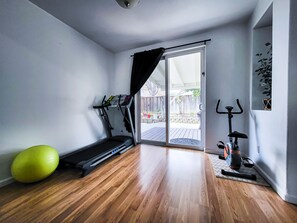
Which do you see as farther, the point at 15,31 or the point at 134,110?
the point at 134,110

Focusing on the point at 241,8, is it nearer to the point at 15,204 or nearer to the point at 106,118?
the point at 106,118

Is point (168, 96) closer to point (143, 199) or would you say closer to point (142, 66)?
point (142, 66)

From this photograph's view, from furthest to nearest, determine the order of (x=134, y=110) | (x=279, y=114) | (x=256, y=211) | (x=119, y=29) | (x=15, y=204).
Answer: (x=134, y=110), (x=119, y=29), (x=279, y=114), (x=15, y=204), (x=256, y=211)

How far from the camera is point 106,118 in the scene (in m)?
3.38

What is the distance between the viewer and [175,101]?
10.6 ft

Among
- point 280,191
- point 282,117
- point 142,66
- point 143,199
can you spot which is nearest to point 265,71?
point 282,117

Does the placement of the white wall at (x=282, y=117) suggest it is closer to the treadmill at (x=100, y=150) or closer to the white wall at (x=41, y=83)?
the treadmill at (x=100, y=150)

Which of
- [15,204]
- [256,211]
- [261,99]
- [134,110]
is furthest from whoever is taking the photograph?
[134,110]

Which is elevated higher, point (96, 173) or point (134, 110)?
point (134, 110)

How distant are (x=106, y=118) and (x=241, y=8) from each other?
11.4 ft

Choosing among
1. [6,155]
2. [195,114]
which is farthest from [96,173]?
[195,114]

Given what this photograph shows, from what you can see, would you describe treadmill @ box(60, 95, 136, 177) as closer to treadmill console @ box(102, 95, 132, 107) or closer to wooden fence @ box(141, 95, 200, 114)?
treadmill console @ box(102, 95, 132, 107)

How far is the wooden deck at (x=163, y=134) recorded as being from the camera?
11.2 ft

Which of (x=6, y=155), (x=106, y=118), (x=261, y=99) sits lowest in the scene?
(x=6, y=155)
